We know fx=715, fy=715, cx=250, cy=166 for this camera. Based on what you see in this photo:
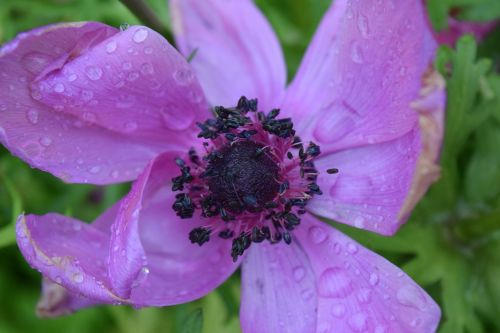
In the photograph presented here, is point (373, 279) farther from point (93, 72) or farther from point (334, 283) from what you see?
point (93, 72)

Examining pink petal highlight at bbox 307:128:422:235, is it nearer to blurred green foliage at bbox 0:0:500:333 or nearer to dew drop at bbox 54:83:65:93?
blurred green foliage at bbox 0:0:500:333

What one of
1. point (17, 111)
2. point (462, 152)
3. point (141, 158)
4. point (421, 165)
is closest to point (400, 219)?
point (421, 165)

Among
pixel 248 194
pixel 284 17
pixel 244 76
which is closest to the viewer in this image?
pixel 248 194

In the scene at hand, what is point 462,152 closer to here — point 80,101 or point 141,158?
point 141,158

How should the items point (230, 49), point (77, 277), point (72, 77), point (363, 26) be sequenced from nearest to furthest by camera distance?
point (77, 277) < point (72, 77) < point (363, 26) < point (230, 49)

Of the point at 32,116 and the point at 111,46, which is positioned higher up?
the point at 111,46

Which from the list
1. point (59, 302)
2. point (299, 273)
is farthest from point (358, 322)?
point (59, 302)

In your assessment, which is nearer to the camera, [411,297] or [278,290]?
[411,297]
